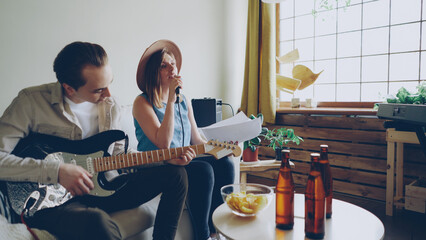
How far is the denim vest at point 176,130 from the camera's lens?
1.47 meters

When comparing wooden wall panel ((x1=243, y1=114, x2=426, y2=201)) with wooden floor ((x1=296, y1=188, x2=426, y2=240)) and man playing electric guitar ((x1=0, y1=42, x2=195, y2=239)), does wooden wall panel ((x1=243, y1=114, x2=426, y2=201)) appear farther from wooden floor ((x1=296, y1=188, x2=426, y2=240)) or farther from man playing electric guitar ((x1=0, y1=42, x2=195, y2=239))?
man playing electric guitar ((x1=0, y1=42, x2=195, y2=239))

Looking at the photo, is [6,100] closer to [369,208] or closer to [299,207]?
[299,207]

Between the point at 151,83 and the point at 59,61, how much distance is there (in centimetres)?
46

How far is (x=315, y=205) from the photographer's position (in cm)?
88

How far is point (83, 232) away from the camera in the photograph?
0.96 m

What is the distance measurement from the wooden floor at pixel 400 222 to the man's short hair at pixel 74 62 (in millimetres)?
1856

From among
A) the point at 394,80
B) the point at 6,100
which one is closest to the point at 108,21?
the point at 6,100

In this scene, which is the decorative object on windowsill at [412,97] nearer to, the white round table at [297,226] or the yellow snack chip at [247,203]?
the white round table at [297,226]

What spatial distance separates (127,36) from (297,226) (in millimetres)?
1840

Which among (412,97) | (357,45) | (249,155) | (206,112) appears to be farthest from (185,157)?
(357,45)

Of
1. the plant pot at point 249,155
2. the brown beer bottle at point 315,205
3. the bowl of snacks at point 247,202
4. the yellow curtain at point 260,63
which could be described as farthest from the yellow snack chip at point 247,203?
the yellow curtain at point 260,63

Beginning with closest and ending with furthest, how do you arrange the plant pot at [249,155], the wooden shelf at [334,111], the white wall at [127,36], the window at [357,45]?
the white wall at [127,36] < the plant pot at [249,155] < the wooden shelf at [334,111] < the window at [357,45]

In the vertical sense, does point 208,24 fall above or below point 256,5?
below

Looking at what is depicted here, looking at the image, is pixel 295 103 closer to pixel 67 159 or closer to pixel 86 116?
pixel 86 116
